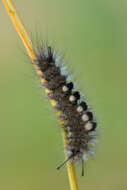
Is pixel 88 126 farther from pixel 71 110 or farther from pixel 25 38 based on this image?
pixel 25 38

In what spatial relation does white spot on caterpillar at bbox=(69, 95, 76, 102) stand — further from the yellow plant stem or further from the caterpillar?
the yellow plant stem

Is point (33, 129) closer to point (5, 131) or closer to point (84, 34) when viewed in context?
point (5, 131)

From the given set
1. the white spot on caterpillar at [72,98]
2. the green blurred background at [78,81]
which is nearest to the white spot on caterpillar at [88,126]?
the white spot on caterpillar at [72,98]

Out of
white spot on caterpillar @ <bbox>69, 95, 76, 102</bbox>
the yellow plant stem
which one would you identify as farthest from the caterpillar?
the yellow plant stem

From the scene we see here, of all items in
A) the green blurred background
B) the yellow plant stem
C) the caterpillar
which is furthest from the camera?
the green blurred background

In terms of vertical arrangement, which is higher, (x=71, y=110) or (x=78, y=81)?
(x=78, y=81)

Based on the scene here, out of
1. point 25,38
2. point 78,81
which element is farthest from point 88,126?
point 78,81
